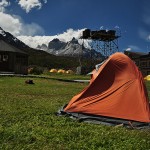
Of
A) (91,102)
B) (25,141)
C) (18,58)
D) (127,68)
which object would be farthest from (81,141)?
(18,58)

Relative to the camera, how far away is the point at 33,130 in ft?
33.9

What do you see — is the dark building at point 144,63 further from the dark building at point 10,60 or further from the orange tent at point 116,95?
the orange tent at point 116,95

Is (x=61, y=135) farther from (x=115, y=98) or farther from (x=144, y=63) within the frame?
(x=144, y=63)

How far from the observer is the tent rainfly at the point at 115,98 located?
12.3m

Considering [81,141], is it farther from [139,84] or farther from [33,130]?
[139,84]

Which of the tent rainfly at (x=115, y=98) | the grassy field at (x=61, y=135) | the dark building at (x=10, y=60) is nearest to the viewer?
the grassy field at (x=61, y=135)

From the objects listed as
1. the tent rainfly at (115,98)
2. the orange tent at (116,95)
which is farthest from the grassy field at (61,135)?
the orange tent at (116,95)

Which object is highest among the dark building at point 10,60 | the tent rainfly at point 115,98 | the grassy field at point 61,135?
the dark building at point 10,60

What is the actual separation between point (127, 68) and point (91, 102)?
2.00 metres

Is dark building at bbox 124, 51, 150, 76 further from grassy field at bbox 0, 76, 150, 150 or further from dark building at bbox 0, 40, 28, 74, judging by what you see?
grassy field at bbox 0, 76, 150, 150

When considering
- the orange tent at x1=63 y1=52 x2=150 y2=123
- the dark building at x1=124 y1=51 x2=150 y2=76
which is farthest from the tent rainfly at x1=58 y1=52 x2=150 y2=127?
the dark building at x1=124 y1=51 x2=150 y2=76

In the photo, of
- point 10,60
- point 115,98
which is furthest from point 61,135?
point 10,60

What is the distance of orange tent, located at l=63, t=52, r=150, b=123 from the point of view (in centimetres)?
1245

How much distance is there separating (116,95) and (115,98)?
14 centimetres
